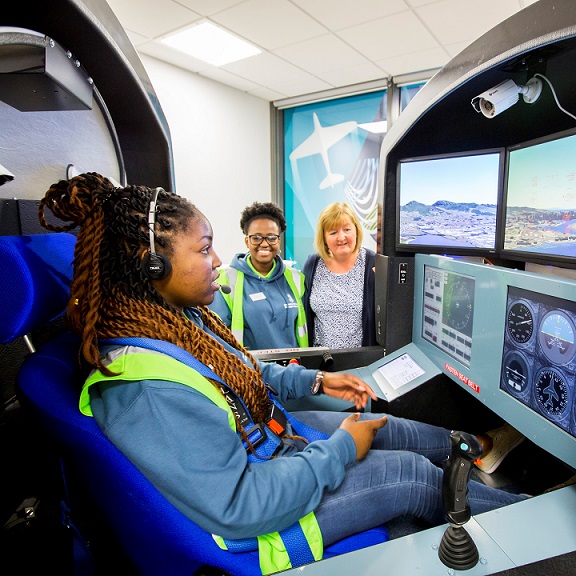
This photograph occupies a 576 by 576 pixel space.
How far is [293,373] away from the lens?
1.40 meters

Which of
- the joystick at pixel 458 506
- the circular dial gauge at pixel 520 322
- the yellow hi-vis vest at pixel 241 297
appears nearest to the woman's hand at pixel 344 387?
the circular dial gauge at pixel 520 322

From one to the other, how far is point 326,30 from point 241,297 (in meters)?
2.32

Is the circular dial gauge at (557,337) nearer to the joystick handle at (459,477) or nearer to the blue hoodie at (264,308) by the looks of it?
the joystick handle at (459,477)

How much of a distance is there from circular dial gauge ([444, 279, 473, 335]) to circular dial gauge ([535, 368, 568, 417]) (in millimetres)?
308

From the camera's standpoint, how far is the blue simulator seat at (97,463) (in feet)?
2.44

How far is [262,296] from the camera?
204 cm

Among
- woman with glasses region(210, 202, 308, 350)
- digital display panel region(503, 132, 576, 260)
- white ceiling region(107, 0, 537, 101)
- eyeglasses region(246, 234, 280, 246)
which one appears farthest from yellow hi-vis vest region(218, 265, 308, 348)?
white ceiling region(107, 0, 537, 101)

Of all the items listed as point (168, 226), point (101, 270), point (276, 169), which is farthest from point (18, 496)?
point (276, 169)

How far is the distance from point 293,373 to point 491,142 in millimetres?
1123

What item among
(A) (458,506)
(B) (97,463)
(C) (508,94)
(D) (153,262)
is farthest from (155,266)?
Answer: (C) (508,94)

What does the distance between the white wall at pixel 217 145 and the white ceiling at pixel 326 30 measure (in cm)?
21

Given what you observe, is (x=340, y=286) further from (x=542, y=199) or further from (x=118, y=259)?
(x=118, y=259)

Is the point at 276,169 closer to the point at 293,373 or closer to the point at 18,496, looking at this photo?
the point at 293,373

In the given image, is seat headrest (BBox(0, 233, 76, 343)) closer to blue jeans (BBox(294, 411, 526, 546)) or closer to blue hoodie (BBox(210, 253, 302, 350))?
blue jeans (BBox(294, 411, 526, 546))
